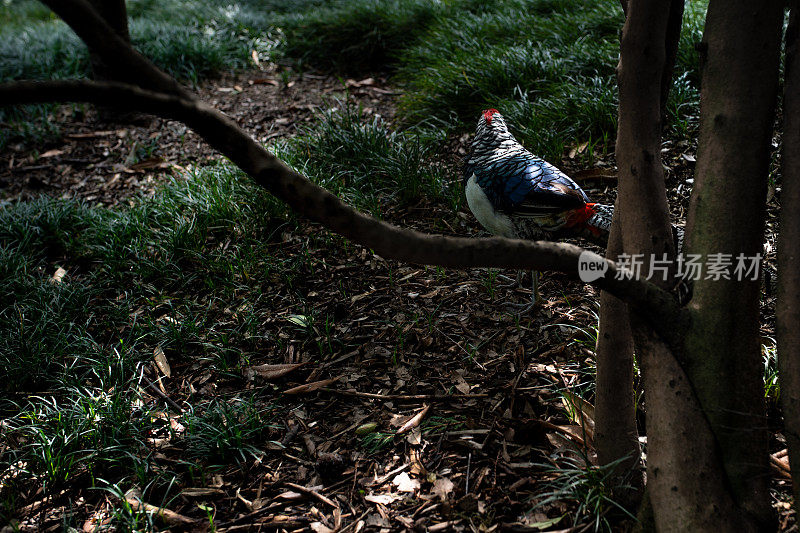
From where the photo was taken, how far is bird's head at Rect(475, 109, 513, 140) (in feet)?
10.0

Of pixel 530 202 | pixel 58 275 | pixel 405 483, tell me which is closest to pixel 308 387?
pixel 405 483

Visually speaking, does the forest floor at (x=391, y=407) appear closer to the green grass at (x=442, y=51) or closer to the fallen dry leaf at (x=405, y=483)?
the fallen dry leaf at (x=405, y=483)

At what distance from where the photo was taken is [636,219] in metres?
1.70

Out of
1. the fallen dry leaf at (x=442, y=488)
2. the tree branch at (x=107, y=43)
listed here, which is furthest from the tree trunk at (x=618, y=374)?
the tree branch at (x=107, y=43)

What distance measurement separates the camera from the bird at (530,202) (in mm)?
2578

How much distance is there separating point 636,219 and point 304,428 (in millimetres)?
1586

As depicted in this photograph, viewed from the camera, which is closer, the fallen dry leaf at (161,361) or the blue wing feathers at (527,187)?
the blue wing feathers at (527,187)

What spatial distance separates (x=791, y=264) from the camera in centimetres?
154

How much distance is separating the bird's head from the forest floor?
66cm

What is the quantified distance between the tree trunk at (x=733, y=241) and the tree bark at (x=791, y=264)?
0.06 meters

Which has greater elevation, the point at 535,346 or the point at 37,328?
the point at 535,346

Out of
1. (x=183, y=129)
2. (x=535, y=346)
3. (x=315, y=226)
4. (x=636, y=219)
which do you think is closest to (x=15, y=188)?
Answer: (x=183, y=129)

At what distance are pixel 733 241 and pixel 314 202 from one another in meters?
1.17

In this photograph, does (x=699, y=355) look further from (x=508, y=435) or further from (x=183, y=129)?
(x=183, y=129)
